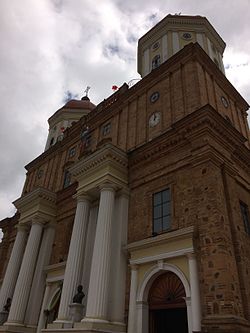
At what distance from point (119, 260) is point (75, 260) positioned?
2336 millimetres

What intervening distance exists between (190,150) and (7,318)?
14.1 metres

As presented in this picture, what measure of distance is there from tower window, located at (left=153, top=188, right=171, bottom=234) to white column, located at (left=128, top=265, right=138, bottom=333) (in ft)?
6.44

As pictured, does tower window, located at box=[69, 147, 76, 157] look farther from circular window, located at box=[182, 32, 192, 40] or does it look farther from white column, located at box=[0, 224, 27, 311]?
circular window, located at box=[182, 32, 192, 40]

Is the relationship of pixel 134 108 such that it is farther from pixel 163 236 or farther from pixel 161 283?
pixel 161 283

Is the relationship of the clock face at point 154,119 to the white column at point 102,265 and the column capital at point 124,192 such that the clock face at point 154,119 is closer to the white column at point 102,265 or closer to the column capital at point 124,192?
the column capital at point 124,192

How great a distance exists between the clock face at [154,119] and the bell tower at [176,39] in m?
5.73

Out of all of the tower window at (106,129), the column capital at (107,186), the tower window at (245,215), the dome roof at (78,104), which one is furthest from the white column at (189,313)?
the dome roof at (78,104)

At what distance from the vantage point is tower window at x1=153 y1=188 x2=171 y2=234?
13.4 meters

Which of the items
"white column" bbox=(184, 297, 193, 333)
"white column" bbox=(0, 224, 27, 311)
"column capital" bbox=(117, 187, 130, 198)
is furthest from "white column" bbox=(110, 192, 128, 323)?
"white column" bbox=(0, 224, 27, 311)

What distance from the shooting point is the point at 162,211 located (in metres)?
13.8

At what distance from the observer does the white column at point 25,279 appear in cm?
1669

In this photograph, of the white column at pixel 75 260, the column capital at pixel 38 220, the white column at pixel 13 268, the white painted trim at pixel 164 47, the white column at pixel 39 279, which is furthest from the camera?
the white painted trim at pixel 164 47

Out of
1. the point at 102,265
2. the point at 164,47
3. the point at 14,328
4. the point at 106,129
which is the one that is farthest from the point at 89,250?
the point at 164,47

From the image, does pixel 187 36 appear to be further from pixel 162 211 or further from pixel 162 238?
pixel 162 238
